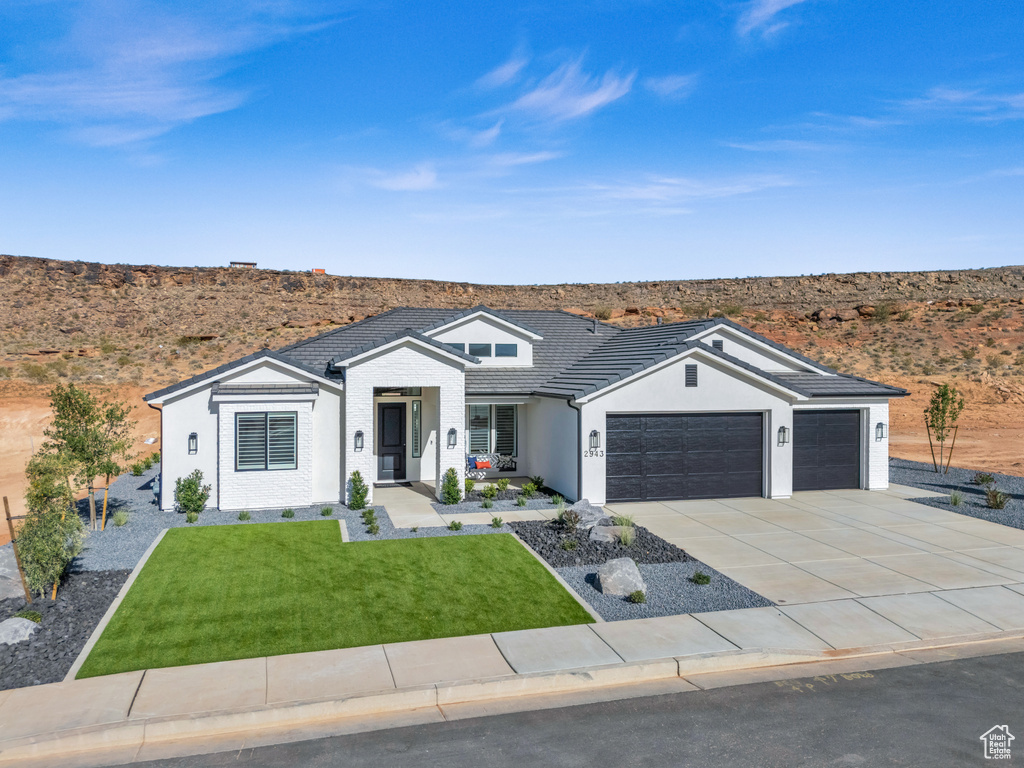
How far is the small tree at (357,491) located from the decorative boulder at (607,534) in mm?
5756

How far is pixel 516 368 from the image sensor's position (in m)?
21.2

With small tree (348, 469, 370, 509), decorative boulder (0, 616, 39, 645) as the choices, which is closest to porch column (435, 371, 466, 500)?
small tree (348, 469, 370, 509)

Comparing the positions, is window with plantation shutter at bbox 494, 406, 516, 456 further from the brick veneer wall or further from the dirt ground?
the dirt ground

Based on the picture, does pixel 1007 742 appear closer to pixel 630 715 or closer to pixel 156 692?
pixel 630 715

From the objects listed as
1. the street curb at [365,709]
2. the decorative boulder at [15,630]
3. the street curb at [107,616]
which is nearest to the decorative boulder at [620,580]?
the street curb at [365,709]

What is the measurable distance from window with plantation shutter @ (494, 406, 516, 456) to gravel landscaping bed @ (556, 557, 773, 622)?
879 cm

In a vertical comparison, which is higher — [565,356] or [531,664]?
[565,356]

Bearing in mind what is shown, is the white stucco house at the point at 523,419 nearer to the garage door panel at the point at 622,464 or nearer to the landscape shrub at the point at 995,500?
the garage door panel at the point at 622,464

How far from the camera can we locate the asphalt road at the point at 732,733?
6.22m

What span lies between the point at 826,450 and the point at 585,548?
9.56 metres

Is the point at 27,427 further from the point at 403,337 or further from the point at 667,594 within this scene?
the point at 667,594

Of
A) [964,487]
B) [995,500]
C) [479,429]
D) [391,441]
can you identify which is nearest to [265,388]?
[391,441]

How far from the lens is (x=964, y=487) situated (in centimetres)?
1939

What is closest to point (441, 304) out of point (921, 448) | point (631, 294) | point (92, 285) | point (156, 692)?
point (631, 294)
